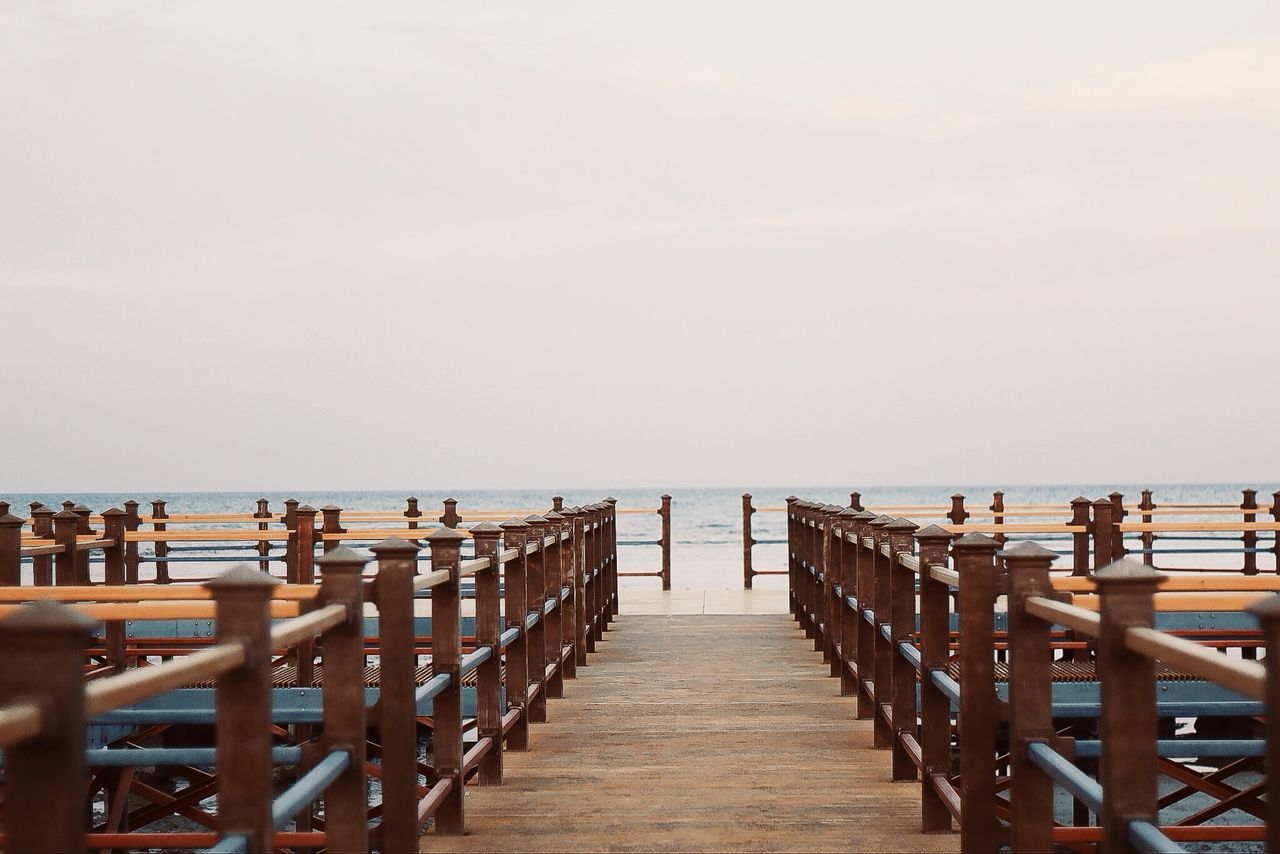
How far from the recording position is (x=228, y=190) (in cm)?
3259

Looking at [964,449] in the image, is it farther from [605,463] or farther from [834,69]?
[834,69]

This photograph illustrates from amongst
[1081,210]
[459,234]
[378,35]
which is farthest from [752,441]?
[378,35]

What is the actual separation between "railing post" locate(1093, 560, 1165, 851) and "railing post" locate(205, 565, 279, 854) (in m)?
1.49

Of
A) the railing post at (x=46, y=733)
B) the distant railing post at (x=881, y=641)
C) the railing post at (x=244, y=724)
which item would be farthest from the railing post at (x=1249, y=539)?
the railing post at (x=46, y=733)

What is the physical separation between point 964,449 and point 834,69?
22.7 metres

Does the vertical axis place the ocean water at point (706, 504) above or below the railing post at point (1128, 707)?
below

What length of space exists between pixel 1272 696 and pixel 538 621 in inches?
173

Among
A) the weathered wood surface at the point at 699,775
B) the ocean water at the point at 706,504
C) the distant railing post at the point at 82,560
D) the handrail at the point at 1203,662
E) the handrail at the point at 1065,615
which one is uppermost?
the handrail at the point at 1203,662

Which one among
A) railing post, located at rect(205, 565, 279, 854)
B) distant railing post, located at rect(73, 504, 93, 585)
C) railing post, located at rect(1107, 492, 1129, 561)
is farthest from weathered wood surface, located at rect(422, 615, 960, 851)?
distant railing post, located at rect(73, 504, 93, 585)

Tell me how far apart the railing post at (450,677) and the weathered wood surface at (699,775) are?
10 cm

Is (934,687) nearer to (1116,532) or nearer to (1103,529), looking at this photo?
(1103,529)

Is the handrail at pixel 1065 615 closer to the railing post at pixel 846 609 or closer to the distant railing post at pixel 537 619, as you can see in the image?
the distant railing post at pixel 537 619

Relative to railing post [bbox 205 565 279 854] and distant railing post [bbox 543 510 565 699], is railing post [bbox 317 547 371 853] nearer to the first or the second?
railing post [bbox 205 565 279 854]

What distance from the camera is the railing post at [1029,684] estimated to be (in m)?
2.77
